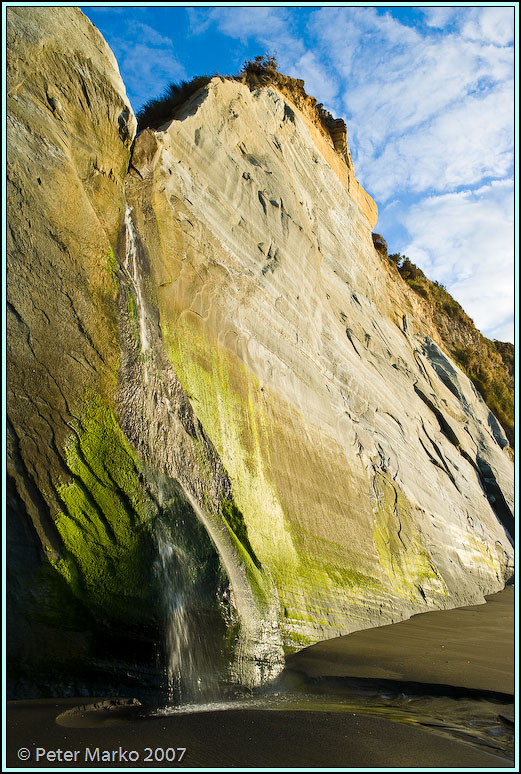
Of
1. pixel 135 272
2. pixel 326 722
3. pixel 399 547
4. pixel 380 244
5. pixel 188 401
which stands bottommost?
pixel 326 722

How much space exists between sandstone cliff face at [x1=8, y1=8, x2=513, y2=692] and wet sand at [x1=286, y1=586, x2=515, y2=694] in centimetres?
32

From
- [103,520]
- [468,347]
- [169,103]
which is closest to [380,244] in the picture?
[468,347]

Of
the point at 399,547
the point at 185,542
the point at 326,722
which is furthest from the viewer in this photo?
the point at 399,547

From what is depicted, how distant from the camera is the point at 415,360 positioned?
14633 millimetres

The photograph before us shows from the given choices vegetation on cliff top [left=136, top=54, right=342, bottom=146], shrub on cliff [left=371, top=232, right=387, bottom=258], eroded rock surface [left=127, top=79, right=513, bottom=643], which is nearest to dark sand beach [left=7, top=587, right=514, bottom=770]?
eroded rock surface [left=127, top=79, right=513, bottom=643]

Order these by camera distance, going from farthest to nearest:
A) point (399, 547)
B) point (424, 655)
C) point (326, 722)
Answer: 1. point (399, 547)
2. point (424, 655)
3. point (326, 722)

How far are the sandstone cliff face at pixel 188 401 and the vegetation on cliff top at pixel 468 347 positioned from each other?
9302mm

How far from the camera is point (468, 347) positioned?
21391 millimetres

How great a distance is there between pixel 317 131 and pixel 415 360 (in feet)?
20.5

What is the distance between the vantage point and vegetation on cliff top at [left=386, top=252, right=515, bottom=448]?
19.6m

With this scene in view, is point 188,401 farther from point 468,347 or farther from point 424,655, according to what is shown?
point 468,347

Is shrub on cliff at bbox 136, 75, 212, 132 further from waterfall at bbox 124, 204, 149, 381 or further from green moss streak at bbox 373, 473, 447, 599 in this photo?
green moss streak at bbox 373, 473, 447, 599

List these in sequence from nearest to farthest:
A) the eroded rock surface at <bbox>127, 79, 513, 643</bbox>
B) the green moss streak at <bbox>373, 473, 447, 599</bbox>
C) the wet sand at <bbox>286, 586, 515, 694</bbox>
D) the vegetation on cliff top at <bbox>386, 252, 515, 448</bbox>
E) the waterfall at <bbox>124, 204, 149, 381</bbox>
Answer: the wet sand at <bbox>286, 586, 515, 694</bbox> < the waterfall at <bbox>124, 204, 149, 381</bbox> < the eroded rock surface at <bbox>127, 79, 513, 643</bbox> < the green moss streak at <bbox>373, 473, 447, 599</bbox> < the vegetation on cliff top at <bbox>386, 252, 515, 448</bbox>

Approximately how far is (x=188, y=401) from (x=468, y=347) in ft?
58.3
